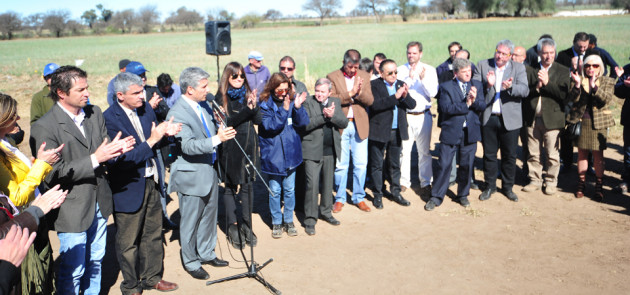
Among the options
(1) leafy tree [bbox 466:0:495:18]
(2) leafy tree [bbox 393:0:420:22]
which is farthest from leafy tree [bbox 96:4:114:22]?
(1) leafy tree [bbox 466:0:495:18]

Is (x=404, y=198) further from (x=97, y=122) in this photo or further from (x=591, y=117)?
(x=97, y=122)

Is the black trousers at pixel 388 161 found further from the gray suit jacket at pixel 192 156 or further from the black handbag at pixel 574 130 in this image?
the gray suit jacket at pixel 192 156

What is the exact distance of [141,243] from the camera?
4492 mm

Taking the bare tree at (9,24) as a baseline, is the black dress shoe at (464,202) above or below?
below

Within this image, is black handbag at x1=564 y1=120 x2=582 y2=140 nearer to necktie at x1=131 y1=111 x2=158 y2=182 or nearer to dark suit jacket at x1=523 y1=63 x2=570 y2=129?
dark suit jacket at x1=523 y1=63 x2=570 y2=129

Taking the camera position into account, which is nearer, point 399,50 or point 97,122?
point 97,122

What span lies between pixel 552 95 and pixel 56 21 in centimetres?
7525

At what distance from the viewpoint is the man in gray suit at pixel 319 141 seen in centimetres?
565

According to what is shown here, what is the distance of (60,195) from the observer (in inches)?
122

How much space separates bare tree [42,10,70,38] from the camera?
64825 millimetres

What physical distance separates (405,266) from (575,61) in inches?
192

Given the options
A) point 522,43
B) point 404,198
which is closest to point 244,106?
point 404,198

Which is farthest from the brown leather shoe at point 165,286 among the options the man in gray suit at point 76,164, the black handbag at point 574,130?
the black handbag at point 574,130

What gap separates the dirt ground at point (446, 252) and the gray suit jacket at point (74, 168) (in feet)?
3.75
